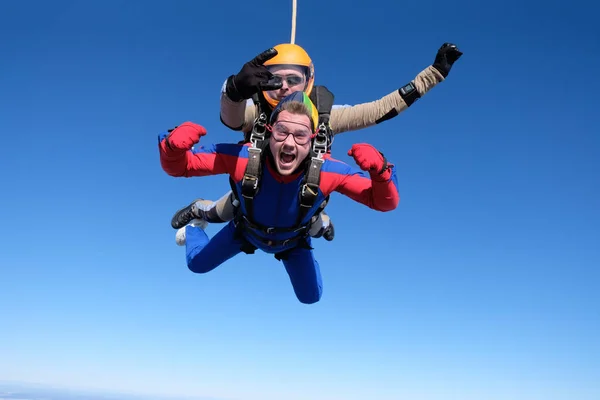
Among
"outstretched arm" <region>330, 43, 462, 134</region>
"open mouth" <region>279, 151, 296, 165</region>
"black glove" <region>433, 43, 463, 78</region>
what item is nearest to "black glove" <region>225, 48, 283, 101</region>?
"open mouth" <region>279, 151, 296, 165</region>

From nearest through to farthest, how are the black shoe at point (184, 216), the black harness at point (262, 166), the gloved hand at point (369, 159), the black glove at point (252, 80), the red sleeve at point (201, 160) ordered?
the gloved hand at point (369, 159)
the black glove at point (252, 80)
the red sleeve at point (201, 160)
the black harness at point (262, 166)
the black shoe at point (184, 216)

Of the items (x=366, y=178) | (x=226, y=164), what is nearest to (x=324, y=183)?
(x=366, y=178)

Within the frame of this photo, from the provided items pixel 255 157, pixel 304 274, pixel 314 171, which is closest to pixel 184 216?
pixel 304 274

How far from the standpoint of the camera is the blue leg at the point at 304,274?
676 centimetres

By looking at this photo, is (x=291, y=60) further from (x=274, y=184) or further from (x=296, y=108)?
(x=274, y=184)

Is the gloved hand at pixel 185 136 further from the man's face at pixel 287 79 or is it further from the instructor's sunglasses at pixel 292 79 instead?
the instructor's sunglasses at pixel 292 79

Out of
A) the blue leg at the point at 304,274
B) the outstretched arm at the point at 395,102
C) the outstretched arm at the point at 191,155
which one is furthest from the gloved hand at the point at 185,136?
the blue leg at the point at 304,274

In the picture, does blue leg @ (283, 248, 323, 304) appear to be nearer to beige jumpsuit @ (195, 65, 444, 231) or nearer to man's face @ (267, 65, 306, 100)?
beige jumpsuit @ (195, 65, 444, 231)

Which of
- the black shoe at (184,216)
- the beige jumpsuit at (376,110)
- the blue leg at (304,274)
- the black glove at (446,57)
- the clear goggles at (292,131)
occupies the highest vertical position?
the black glove at (446,57)

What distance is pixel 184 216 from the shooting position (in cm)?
780

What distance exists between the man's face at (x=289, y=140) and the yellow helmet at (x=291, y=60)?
61 centimetres

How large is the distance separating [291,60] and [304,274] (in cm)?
234

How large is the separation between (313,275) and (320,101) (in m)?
1.98

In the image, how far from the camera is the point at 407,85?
6.28 meters
